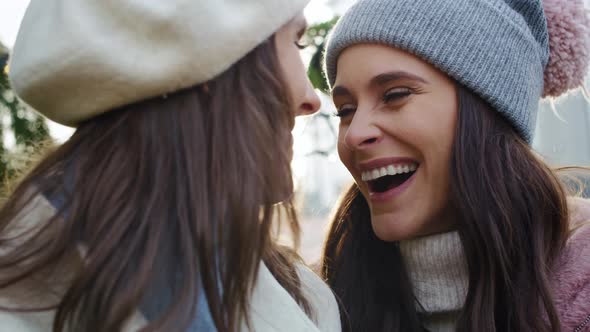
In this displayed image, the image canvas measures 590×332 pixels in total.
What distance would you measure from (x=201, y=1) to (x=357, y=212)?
1245 millimetres

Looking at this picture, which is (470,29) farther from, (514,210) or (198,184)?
(198,184)

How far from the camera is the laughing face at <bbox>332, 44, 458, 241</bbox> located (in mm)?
1775

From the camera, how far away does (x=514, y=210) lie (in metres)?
1.76

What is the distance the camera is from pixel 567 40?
197 cm

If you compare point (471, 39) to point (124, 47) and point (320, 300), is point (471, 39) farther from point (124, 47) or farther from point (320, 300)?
point (124, 47)

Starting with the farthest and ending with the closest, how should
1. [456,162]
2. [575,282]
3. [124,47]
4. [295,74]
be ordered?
[456,162]
[575,282]
[295,74]
[124,47]

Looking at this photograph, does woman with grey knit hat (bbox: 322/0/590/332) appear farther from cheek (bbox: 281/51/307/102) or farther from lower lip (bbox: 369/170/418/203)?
cheek (bbox: 281/51/307/102)

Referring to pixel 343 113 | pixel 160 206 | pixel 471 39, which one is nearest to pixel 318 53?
pixel 343 113

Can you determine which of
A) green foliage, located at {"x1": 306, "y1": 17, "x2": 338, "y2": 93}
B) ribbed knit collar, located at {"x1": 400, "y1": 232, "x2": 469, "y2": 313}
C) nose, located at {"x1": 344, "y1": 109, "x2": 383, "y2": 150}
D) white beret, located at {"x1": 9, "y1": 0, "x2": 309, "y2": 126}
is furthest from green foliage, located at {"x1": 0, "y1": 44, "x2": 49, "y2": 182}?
ribbed knit collar, located at {"x1": 400, "y1": 232, "x2": 469, "y2": 313}

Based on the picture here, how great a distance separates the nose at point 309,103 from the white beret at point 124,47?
264 mm

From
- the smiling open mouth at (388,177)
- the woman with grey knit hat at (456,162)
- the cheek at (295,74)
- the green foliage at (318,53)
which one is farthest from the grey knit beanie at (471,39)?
the green foliage at (318,53)

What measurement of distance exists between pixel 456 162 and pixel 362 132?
0.30 meters

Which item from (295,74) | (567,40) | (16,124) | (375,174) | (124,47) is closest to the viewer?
(124,47)

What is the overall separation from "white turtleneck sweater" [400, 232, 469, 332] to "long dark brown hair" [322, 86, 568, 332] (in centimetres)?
4
